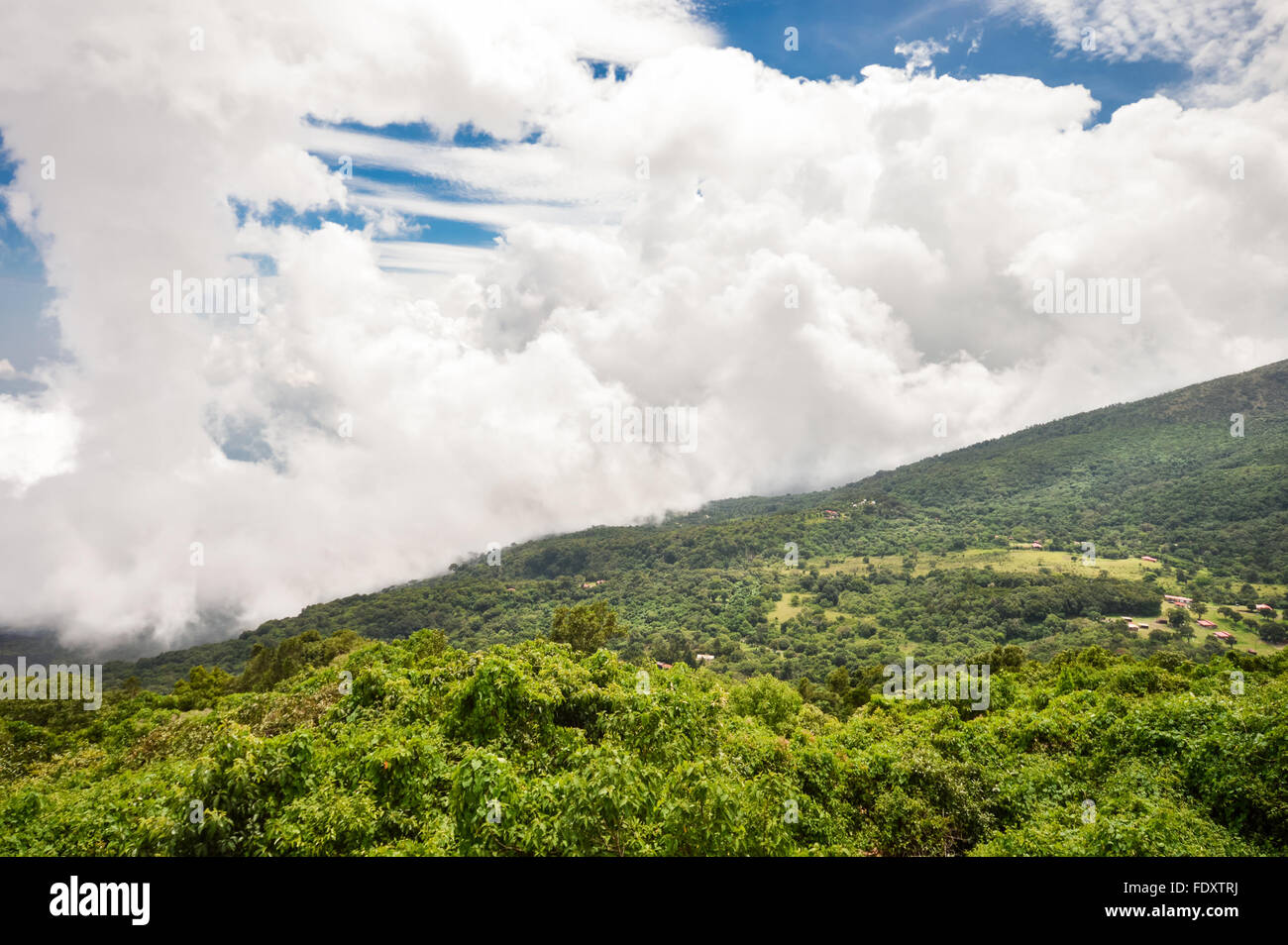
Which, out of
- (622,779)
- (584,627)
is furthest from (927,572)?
(622,779)

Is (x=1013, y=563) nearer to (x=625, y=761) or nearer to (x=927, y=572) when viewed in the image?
(x=927, y=572)

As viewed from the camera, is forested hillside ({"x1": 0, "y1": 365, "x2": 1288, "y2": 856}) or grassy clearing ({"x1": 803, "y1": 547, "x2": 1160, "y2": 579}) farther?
grassy clearing ({"x1": 803, "y1": 547, "x2": 1160, "y2": 579})

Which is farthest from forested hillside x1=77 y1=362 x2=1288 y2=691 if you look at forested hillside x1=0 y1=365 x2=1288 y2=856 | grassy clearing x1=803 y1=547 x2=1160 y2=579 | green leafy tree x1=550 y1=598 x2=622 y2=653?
forested hillside x1=0 y1=365 x2=1288 y2=856

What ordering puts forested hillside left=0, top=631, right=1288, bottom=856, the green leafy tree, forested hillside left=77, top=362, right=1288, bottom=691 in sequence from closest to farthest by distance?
1. forested hillside left=0, top=631, right=1288, bottom=856
2. the green leafy tree
3. forested hillside left=77, top=362, right=1288, bottom=691

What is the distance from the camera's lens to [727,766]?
14.9 meters

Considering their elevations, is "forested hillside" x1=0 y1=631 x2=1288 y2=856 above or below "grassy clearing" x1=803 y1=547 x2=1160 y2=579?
above

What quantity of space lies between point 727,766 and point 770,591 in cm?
13158

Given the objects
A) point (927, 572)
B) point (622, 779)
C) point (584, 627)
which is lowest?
point (927, 572)

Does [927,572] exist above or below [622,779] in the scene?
below

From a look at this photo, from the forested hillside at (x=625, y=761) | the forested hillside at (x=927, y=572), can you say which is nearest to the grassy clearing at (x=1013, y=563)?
the forested hillside at (x=927, y=572)

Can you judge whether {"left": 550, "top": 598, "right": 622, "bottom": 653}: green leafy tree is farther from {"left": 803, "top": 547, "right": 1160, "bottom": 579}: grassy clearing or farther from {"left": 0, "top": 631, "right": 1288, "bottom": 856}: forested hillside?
{"left": 803, "top": 547, "right": 1160, "bottom": 579}: grassy clearing

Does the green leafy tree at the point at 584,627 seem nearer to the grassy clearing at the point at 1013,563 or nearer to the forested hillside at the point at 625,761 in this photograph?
the forested hillside at the point at 625,761
